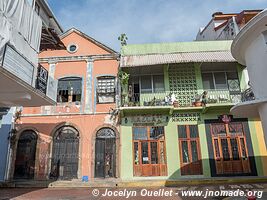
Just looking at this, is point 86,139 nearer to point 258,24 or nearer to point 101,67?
point 101,67

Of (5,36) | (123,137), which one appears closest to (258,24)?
(5,36)

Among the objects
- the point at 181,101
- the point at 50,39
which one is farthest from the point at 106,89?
the point at 50,39

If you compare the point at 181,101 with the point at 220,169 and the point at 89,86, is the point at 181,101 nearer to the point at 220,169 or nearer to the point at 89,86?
the point at 220,169

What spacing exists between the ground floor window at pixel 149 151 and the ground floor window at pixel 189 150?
1.05 m

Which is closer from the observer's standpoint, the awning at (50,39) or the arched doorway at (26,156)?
the awning at (50,39)

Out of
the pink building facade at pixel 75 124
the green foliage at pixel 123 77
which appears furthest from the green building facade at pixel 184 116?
the pink building facade at pixel 75 124

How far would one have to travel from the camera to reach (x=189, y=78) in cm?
1481

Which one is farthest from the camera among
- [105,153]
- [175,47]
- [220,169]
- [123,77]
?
[175,47]

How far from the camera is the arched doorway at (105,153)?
1327 cm

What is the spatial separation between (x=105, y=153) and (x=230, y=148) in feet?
23.8

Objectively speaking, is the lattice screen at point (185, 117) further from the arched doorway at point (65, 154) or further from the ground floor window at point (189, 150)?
the arched doorway at point (65, 154)

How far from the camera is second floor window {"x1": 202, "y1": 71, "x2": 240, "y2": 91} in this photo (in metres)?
14.7

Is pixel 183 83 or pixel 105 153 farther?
pixel 183 83

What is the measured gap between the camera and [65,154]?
539 inches
